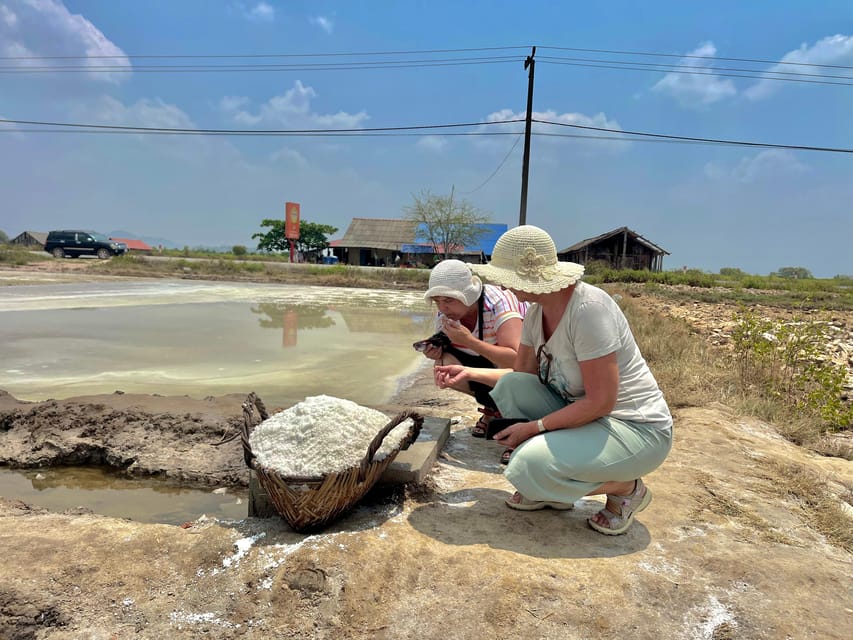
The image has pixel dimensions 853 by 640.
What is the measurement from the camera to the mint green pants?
2.04 metres

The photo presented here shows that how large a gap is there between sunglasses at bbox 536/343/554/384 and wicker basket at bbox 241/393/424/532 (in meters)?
0.68

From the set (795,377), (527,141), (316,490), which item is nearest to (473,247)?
(527,141)

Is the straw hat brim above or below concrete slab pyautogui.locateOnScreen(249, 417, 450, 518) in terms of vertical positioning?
above

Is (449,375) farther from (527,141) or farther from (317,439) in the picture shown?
(527,141)

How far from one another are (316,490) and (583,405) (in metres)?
1.05

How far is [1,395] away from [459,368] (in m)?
4.09

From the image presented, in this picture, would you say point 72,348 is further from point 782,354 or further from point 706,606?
point 782,354

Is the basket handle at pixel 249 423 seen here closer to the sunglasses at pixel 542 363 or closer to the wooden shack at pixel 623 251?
the sunglasses at pixel 542 363

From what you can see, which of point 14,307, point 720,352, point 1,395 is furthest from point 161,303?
point 720,352

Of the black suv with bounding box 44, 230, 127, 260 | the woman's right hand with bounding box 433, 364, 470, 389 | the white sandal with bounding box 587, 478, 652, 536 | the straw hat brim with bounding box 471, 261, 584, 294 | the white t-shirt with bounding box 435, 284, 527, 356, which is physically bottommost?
the white sandal with bounding box 587, 478, 652, 536

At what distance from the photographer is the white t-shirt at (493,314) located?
10.1 feet

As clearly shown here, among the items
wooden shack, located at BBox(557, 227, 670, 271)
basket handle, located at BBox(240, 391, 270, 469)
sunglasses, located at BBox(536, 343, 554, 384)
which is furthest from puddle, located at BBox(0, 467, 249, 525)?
wooden shack, located at BBox(557, 227, 670, 271)

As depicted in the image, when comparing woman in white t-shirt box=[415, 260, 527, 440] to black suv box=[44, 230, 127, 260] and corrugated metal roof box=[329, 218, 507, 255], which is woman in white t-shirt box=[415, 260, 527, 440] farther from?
corrugated metal roof box=[329, 218, 507, 255]

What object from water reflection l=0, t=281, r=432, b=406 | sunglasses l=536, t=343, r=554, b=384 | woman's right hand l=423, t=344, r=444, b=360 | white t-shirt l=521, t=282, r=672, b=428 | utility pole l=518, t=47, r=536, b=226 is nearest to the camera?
white t-shirt l=521, t=282, r=672, b=428
